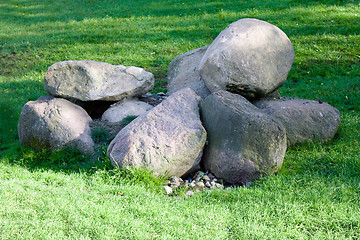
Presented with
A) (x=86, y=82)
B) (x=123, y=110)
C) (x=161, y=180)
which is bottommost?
(x=161, y=180)

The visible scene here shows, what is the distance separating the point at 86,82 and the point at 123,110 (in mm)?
809

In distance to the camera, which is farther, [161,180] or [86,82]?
[86,82]

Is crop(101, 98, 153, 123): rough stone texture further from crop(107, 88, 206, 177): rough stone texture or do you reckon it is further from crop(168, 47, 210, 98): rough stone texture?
crop(107, 88, 206, 177): rough stone texture

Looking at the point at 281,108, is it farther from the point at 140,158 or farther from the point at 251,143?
the point at 140,158

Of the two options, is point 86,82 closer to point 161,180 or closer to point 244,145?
point 161,180

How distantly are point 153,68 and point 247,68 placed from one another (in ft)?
14.9

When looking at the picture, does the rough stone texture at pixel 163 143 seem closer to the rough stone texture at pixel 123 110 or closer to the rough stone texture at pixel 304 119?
the rough stone texture at pixel 123 110

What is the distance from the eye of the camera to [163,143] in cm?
508

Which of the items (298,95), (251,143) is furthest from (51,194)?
(298,95)

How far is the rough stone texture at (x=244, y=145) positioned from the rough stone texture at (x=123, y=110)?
181 cm

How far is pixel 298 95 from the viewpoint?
8.27 metres

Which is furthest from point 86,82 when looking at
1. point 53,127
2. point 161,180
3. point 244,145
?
point 244,145

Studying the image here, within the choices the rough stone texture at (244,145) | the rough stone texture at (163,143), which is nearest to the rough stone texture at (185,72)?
the rough stone texture at (163,143)

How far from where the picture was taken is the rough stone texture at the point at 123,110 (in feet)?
21.2
